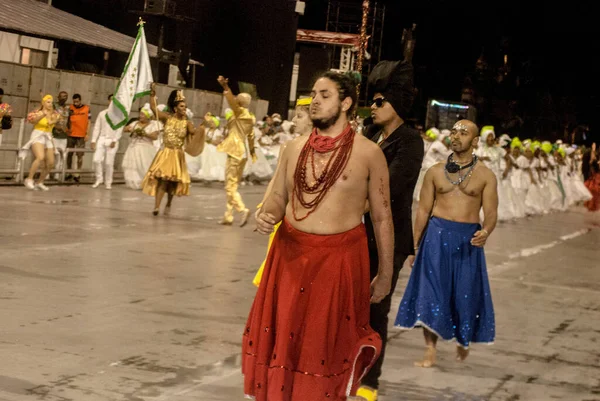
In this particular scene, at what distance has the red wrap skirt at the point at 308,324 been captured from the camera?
5.36 meters

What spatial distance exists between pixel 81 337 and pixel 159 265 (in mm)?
4274

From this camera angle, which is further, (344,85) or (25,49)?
(25,49)

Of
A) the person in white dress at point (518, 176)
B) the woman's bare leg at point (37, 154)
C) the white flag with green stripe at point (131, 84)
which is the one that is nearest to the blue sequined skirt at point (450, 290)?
the woman's bare leg at point (37, 154)

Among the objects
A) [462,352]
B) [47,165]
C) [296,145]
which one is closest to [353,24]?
[47,165]

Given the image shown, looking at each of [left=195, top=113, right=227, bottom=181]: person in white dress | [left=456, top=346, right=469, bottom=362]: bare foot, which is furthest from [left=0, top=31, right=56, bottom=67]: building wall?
[left=456, top=346, right=469, bottom=362]: bare foot

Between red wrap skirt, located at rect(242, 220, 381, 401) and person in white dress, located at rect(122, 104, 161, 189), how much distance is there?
1802cm

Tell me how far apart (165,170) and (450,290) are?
396 inches

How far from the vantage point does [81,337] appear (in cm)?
813

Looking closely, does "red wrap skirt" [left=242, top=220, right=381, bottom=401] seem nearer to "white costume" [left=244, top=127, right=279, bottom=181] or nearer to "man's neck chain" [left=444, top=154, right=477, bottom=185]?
"man's neck chain" [left=444, top=154, right=477, bottom=185]

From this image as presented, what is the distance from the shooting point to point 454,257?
8.60 m

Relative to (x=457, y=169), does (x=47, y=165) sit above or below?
below

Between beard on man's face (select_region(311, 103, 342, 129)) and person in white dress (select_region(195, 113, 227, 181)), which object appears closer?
beard on man's face (select_region(311, 103, 342, 129))

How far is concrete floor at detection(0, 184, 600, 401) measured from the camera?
7176 millimetres

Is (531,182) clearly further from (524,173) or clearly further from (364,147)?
(364,147)
